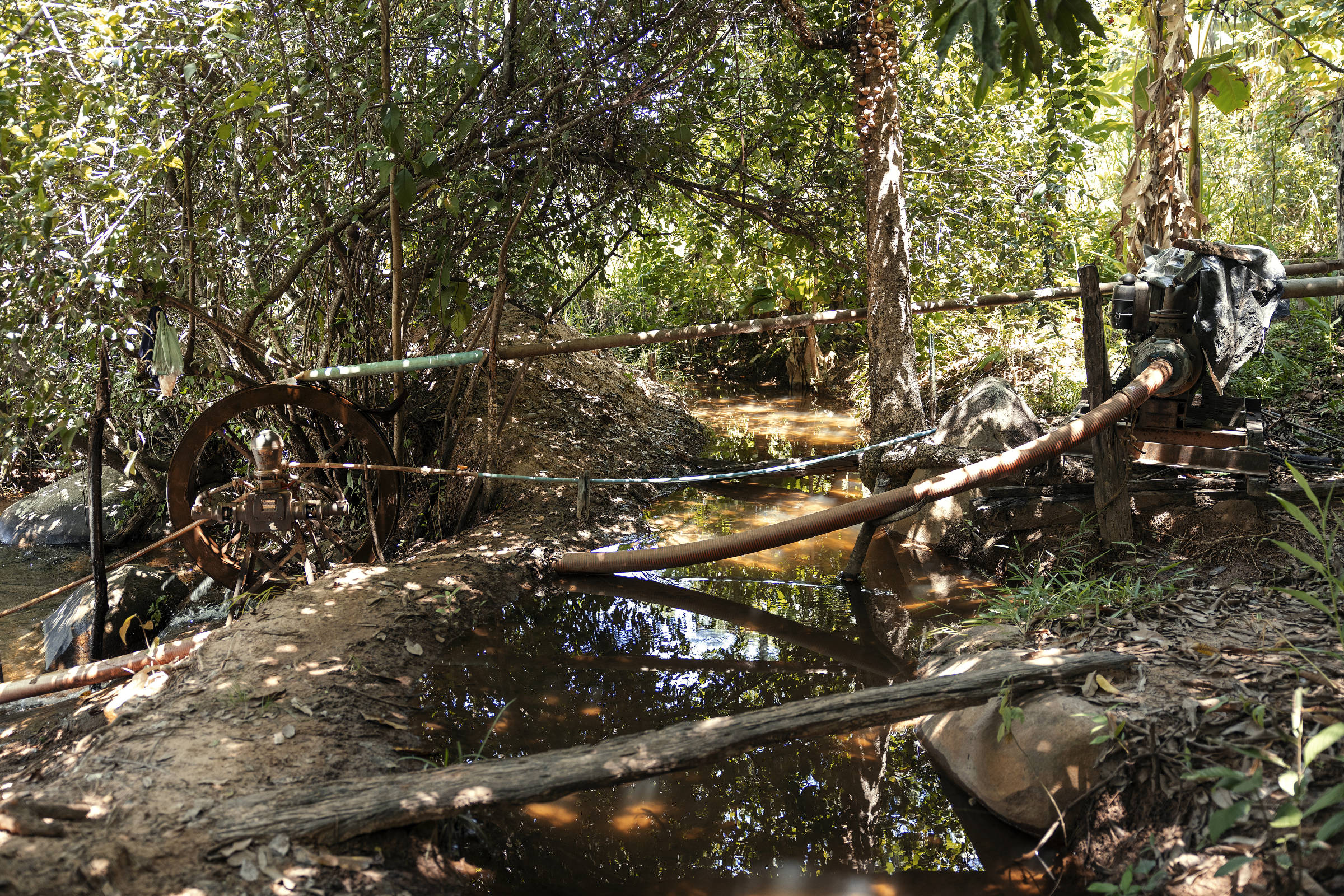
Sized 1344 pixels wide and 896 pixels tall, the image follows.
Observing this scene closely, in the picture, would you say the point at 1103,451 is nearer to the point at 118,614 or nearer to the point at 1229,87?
the point at 1229,87

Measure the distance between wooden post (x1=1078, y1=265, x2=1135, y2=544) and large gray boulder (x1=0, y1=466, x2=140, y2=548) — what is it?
7.99 m

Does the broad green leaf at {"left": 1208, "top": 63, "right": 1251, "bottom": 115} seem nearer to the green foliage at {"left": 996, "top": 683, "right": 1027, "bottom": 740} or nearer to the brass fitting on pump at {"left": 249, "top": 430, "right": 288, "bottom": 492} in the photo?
the green foliage at {"left": 996, "top": 683, "right": 1027, "bottom": 740}

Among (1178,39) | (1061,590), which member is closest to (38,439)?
(1061,590)

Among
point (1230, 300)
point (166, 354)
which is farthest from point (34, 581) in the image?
point (1230, 300)

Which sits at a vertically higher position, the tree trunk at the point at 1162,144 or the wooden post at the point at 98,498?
the tree trunk at the point at 1162,144

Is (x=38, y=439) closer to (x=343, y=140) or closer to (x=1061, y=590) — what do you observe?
(x=343, y=140)

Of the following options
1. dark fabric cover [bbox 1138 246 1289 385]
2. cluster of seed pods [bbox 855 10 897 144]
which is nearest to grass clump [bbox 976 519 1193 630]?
dark fabric cover [bbox 1138 246 1289 385]

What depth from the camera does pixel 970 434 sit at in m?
5.99

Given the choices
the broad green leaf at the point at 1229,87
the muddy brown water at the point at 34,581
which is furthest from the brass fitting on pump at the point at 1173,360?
the muddy brown water at the point at 34,581

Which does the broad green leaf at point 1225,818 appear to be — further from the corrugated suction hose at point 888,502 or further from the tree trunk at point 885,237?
the tree trunk at point 885,237

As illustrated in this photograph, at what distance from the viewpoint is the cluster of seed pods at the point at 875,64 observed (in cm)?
550

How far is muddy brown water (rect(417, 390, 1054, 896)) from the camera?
9.23 feet

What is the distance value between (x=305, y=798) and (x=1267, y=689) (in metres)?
3.12

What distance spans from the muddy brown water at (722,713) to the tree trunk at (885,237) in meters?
1.01
